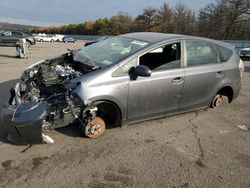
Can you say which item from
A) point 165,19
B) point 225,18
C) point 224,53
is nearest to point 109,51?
point 224,53

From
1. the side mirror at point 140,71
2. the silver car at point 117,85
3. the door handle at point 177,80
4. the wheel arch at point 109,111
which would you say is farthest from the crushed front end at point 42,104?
the door handle at point 177,80

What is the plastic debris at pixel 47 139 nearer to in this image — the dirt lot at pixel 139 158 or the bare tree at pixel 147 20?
the dirt lot at pixel 139 158

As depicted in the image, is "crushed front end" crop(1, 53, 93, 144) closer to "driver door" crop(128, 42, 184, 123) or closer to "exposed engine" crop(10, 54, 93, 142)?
"exposed engine" crop(10, 54, 93, 142)

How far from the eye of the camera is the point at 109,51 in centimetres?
476

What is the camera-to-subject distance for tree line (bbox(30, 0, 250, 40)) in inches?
1688

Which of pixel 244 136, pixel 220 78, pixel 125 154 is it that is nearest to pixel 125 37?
pixel 220 78

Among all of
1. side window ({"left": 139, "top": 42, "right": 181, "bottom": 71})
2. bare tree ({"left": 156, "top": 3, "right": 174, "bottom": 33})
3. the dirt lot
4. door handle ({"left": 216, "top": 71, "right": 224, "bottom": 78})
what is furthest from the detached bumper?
bare tree ({"left": 156, "top": 3, "right": 174, "bottom": 33})

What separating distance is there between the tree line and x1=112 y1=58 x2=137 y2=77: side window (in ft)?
141

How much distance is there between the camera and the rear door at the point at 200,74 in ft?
15.8

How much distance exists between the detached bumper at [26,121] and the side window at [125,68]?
3.81 ft

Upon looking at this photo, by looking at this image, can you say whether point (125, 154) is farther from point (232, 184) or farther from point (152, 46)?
point (152, 46)

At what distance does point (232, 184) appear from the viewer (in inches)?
127

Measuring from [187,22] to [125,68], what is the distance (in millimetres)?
55322

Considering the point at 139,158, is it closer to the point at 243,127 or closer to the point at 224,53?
the point at 243,127
